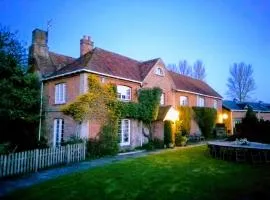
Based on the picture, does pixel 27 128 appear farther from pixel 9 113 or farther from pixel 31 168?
pixel 31 168

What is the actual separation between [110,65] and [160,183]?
13.7 metres

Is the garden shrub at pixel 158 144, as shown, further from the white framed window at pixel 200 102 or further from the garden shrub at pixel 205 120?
the white framed window at pixel 200 102

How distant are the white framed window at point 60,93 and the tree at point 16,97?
5.98 feet

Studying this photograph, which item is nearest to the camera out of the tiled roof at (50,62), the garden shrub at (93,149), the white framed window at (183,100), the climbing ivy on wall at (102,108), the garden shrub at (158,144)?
the garden shrub at (93,149)

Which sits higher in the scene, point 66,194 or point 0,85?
→ point 0,85

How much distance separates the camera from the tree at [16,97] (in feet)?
58.1

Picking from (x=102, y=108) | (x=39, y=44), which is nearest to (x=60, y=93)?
(x=102, y=108)

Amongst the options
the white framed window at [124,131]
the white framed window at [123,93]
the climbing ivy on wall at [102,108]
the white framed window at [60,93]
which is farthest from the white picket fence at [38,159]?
the white framed window at [123,93]

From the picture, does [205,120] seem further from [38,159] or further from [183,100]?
[38,159]

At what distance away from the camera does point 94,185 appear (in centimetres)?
921

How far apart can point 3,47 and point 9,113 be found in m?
5.26

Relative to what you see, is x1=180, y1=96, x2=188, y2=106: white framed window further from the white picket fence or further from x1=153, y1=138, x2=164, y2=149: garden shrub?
the white picket fence

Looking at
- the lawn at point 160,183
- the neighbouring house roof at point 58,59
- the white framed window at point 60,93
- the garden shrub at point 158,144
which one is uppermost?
the neighbouring house roof at point 58,59

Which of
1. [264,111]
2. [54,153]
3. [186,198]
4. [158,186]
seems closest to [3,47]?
[54,153]
